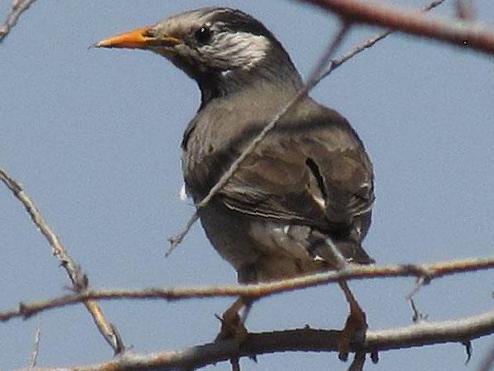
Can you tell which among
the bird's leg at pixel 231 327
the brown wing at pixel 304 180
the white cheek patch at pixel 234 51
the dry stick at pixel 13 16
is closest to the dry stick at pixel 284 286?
the dry stick at pixel 13 16

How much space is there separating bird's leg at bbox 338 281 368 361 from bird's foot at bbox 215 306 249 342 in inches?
14.1

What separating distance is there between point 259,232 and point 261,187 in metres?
0.21

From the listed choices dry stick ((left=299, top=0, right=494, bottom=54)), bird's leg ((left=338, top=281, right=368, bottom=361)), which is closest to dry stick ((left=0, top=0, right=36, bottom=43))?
bird's leg ((left=338, top=281, right=368, bottom=361))

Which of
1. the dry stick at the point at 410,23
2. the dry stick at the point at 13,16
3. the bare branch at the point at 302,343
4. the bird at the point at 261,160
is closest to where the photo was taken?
the dry stick at the point at 410,23

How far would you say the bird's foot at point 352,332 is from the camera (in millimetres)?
3561

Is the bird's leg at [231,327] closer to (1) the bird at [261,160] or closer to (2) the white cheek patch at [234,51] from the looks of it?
(1) the bird at [261,160]

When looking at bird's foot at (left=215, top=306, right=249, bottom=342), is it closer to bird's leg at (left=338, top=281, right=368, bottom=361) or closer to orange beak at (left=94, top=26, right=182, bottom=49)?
bird's leg at (left=338, top=281, right=368, bottom=361)

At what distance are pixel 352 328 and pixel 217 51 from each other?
2.70 meters

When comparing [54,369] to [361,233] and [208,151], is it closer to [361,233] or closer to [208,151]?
[361,233]

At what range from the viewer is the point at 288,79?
611 centimetres

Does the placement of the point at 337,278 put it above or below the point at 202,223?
above

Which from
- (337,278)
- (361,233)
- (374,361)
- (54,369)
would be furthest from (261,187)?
(337,278)

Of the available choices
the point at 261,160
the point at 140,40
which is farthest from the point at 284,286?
the point at 140,40

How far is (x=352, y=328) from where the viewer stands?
12.4ft
